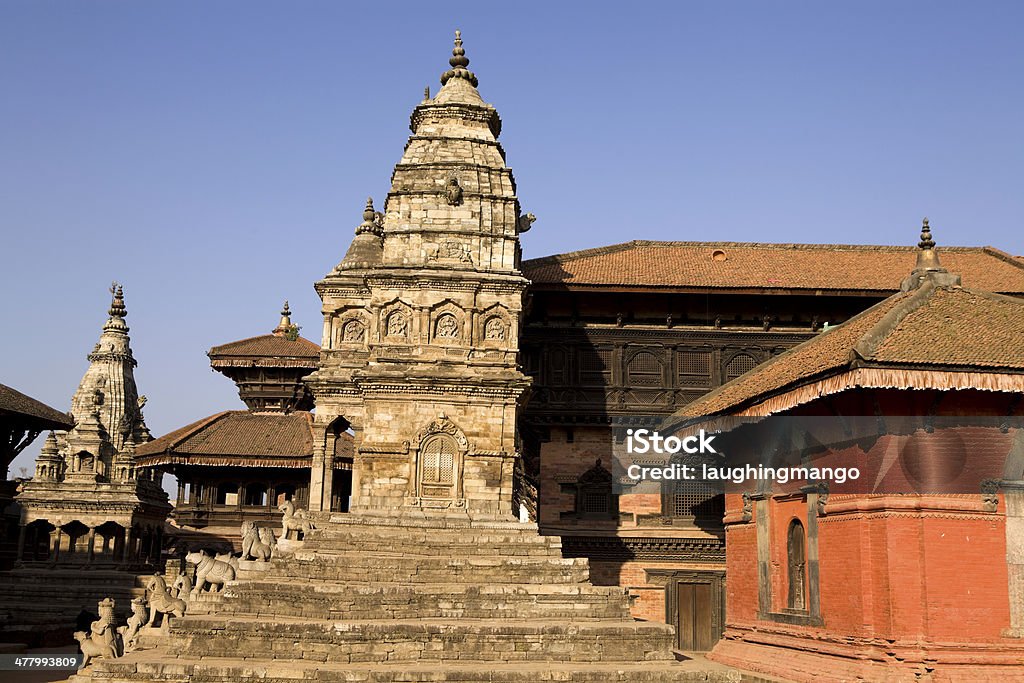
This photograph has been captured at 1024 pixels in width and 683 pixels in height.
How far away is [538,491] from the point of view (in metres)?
34.3

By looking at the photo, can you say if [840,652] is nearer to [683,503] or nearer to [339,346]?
[683,503]

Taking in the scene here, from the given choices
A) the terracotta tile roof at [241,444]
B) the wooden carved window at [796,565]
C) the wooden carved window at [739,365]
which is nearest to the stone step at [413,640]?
the wooden carved window at [796,565]

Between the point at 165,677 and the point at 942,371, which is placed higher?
the point at 942,371

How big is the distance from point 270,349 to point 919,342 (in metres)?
35.6

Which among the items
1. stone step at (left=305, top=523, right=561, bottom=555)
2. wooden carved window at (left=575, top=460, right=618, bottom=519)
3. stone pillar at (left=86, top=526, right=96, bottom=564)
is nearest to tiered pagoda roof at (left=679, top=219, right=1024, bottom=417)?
stone step at (left=305, top=523, right=561, bottom=555)

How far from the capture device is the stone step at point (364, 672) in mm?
19031

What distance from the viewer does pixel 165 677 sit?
1917 cm

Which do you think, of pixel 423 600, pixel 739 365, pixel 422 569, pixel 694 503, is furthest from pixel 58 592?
pixel 739 365

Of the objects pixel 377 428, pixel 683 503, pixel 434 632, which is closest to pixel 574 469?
pixel 683 503

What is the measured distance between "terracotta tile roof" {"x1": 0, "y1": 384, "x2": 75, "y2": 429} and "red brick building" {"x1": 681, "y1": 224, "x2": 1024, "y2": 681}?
24395 mm

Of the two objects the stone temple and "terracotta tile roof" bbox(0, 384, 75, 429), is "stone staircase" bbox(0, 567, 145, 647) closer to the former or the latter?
the stone temple

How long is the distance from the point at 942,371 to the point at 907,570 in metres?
3.68

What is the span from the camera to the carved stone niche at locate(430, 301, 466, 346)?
29219 mm

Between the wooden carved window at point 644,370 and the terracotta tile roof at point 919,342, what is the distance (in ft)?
30.6
